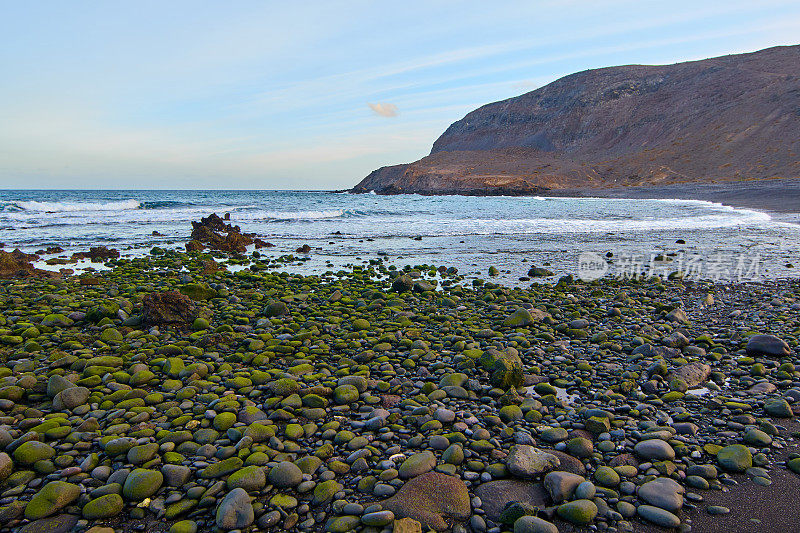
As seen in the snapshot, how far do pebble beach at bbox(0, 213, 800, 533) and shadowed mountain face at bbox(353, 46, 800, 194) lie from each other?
66069 mm

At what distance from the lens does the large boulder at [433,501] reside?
286cm

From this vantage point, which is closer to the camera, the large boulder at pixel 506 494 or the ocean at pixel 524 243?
the large boulder at pixel 506 494

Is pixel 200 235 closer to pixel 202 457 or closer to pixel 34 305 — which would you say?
pixel 34 305

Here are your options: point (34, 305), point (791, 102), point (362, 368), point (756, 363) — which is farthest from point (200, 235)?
point (791, 102)

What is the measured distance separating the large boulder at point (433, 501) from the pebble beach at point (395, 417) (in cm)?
1

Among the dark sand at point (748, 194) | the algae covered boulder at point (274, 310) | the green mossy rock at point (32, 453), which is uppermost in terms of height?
the dark sand at point (748, 194)

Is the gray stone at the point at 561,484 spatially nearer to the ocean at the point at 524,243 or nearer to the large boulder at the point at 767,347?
the large boulder at the point at 767,347

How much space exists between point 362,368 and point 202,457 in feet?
6.64

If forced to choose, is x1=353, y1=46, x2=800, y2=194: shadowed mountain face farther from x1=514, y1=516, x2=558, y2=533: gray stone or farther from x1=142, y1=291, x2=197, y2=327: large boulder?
x1=514, y1=516, x2=558, y2=533: gray stone

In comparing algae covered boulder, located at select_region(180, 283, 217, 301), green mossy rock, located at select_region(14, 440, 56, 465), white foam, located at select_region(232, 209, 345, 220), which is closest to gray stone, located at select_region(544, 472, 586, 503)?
green mossy rock, located at select_region(14, 440, 56, 465)

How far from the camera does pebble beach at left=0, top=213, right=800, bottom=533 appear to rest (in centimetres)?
294

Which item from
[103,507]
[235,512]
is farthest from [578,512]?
[103,507]

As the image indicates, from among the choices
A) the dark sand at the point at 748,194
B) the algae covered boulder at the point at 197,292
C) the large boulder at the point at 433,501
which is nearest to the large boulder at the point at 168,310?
the algae covered boulder at the point at 197,292

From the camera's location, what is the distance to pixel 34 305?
8031 mm
